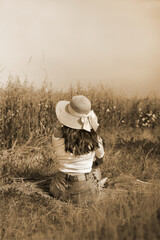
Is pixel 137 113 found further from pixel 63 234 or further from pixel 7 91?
pixel 63 234

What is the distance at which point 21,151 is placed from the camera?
346cm

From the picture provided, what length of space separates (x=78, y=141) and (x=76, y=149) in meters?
0.06

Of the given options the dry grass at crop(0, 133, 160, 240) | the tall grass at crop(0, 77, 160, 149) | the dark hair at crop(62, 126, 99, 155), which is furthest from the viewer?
the tall grass at crop(0, 77, 160, 149)

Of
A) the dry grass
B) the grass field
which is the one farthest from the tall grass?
the dry grass

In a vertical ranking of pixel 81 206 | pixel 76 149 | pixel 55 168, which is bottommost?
pixel 55 168

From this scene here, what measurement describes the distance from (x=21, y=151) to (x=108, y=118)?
82.0 inches

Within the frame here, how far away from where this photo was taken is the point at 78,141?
2180 mm

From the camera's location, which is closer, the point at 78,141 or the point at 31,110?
the point at 78,141

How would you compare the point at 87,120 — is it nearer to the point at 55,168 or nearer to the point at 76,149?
the point at 76,149

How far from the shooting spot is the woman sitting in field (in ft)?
7.15

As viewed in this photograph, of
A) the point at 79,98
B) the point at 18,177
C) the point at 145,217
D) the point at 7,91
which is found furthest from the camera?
the point at 7,91

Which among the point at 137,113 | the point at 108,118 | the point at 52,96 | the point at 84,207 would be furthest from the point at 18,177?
the point at 137,113

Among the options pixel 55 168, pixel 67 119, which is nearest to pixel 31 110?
pixel 55 168

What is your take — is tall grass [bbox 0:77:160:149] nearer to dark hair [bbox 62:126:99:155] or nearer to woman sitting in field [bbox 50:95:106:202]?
woman sitting in field [bbox 50:95:106:202]
